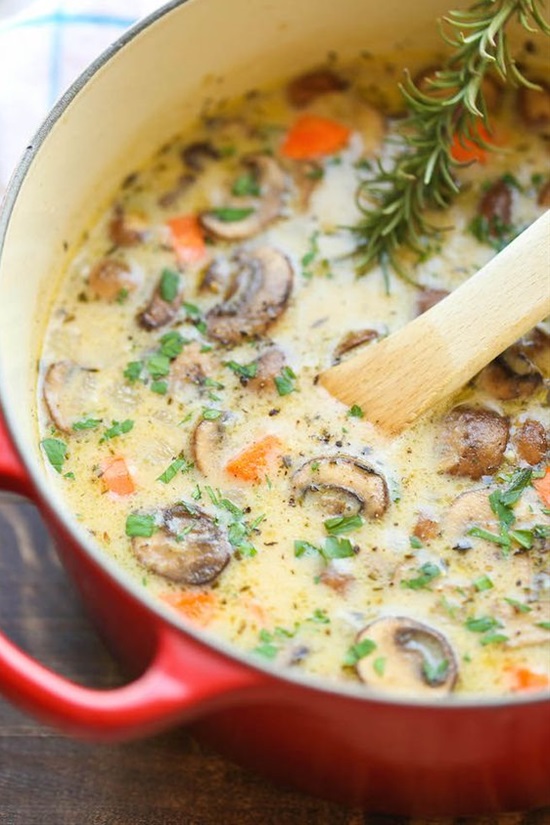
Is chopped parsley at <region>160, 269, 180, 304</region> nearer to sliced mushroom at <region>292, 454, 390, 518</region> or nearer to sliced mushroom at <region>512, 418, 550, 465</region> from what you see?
sliced mushroom at <region>292, 454, 390, 518</region>

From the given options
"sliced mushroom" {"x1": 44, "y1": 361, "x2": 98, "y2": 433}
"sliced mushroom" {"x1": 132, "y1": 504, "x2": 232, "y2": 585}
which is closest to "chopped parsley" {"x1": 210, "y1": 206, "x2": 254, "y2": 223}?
"sliced mushroom" {"x1": 44, "y1": 361, "x2": 98, "y2": 433}

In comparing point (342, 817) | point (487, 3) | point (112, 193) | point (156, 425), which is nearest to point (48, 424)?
point (156, 425)

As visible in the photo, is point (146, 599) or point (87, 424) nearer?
point (146, 599)

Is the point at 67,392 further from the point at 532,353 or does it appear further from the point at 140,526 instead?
the point at 532,353

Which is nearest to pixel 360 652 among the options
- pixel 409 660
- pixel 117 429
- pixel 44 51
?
pixel 409 660

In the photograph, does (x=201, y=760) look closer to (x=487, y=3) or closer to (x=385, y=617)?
(x=385, y=617)

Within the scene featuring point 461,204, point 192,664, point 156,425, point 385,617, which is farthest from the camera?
point 461,204
